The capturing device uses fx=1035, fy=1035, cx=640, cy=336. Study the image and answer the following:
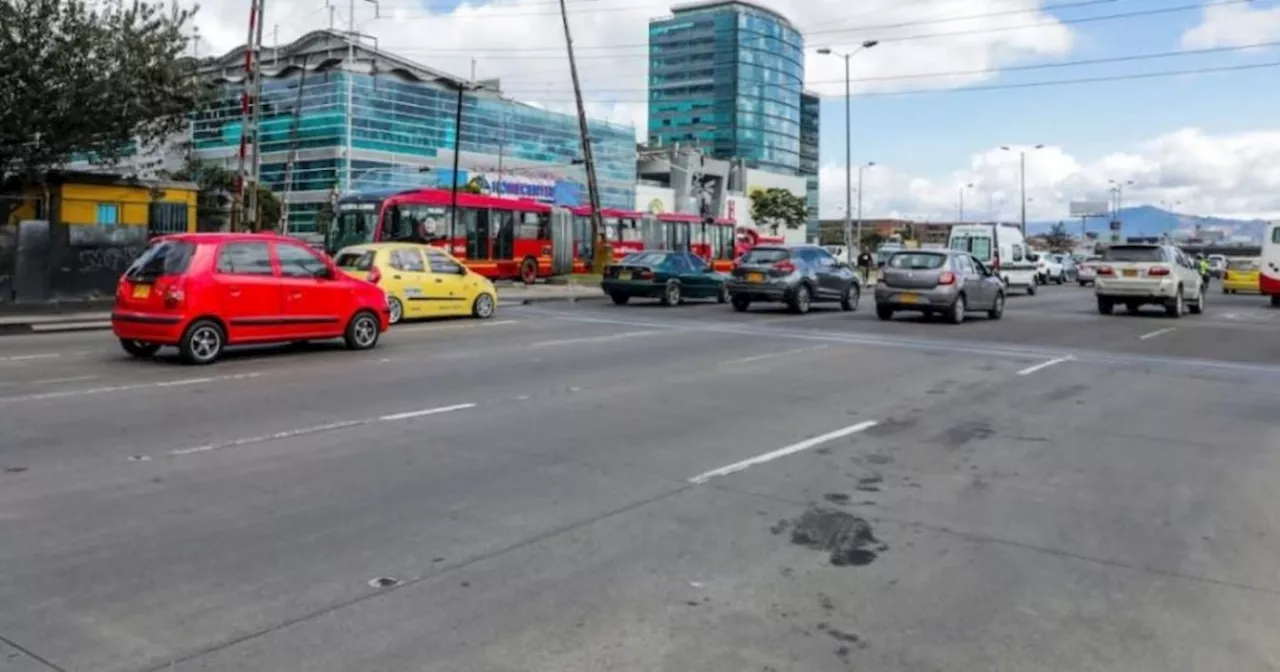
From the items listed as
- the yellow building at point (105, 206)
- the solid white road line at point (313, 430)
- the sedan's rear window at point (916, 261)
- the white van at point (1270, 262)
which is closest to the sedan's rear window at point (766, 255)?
the sedan's rear window at point (916, 261)

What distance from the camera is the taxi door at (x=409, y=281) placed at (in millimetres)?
20281

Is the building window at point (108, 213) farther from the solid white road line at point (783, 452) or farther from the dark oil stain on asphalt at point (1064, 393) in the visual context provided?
the dark oil stain on asphalt at point (1064, 393)

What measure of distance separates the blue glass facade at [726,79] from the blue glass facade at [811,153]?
107 ft

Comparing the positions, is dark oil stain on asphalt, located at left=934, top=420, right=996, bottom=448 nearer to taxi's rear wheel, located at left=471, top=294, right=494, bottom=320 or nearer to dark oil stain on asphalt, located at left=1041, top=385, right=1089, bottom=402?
dark oil stain on asphalt, located at left=1041, top=385, right=1089, bottom=402

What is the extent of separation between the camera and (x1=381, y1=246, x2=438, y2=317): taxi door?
2028cm

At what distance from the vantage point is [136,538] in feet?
18.6

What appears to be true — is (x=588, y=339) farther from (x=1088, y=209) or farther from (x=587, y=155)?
(x=1088, y=209)

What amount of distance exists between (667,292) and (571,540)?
2129cm

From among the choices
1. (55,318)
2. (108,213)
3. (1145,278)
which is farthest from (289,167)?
(1145,278)

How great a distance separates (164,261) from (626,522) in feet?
31.6

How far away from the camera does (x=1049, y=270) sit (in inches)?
2096

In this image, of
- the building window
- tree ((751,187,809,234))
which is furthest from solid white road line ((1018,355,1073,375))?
tree ((751,187,809,234))

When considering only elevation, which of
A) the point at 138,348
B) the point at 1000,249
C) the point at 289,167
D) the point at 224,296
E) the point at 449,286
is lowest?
the point at 138,348

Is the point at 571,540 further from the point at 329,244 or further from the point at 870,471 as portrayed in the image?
the point at 329,244
